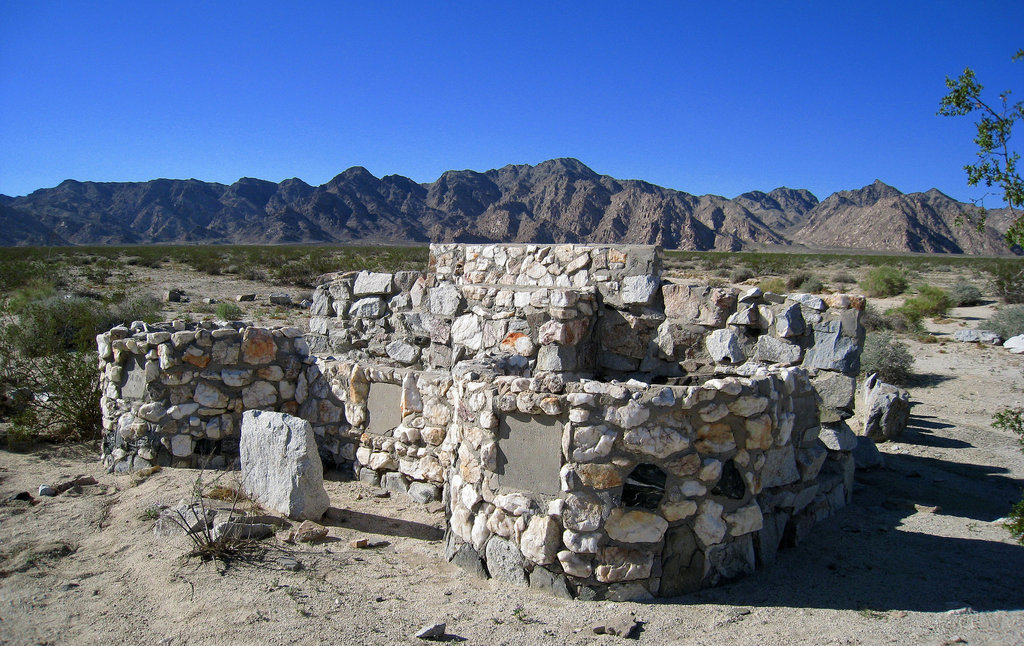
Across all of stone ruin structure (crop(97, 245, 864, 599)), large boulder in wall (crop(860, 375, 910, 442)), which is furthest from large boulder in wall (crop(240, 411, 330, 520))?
large boulder in wall (crop(860, 375, 910, 442))

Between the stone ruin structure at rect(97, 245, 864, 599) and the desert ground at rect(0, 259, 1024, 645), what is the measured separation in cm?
23

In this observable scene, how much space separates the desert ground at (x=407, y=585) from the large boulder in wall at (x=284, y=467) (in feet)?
1.02

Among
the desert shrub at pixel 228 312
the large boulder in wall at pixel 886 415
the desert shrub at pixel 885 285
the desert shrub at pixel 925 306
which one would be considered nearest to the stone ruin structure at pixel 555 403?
the large boulder in wall at pixel 886 415

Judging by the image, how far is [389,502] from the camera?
5641mm

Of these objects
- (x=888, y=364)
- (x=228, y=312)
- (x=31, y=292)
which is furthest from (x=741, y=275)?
(x=31, y=292)

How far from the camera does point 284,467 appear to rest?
5035mm

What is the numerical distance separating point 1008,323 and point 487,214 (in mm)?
52298

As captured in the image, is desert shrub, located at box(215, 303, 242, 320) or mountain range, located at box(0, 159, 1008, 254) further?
mountain range, located at box(0, 159, 1008, 254)

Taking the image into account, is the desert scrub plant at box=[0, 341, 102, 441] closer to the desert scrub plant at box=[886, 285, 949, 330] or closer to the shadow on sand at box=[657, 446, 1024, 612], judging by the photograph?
the shadow on sand at box=[657, 446, 1024, 612]

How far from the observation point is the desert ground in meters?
3.53

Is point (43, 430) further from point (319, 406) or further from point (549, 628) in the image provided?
point (549, 628)

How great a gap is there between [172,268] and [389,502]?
94.3 feet

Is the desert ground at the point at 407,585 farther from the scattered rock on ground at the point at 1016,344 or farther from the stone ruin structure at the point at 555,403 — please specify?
the scattered rock on ground at the point at 1016,344

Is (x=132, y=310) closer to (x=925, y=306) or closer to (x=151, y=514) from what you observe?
(x=151, y=514)
